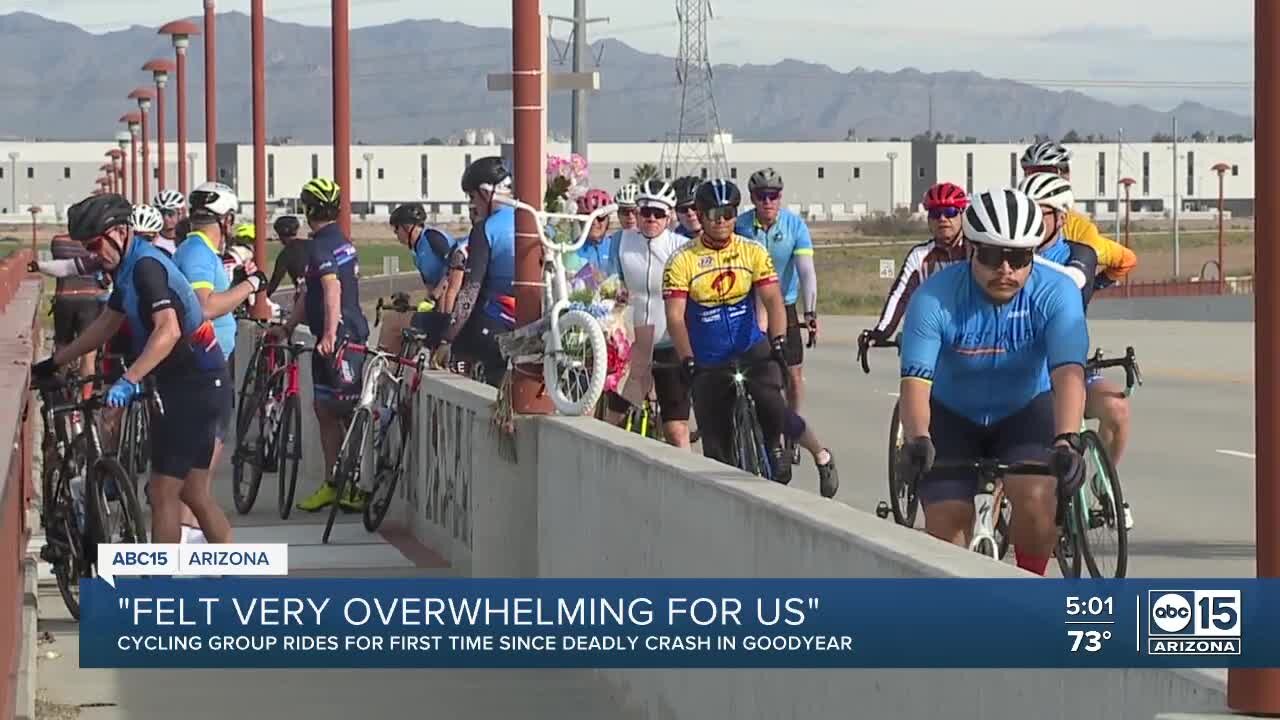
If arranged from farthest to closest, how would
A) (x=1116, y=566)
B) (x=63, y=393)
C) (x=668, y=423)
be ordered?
1. (x=63, y=393)
2. (x=668, y=423)
3. (x=1116, y=566)

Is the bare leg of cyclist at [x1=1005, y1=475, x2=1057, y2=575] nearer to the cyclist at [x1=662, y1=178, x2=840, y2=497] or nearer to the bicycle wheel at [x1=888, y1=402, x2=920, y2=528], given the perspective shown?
the bicycle wheel at [x1=888, y1=402, x2=920, y2=528]

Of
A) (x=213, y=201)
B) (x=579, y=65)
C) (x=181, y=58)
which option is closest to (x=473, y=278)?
(x=213, y=201)

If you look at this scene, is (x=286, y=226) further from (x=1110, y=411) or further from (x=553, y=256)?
(x=1110, y=411)

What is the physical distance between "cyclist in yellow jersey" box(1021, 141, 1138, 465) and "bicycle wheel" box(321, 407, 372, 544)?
14.3 ft

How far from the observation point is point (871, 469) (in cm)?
1872

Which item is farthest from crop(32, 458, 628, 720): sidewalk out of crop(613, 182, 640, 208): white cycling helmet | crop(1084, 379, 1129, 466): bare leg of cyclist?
crop(613, 182, 640, 208): white cycling helmet

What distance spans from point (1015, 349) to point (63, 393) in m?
7.56

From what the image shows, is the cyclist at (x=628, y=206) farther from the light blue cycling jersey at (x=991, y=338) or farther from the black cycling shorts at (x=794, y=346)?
the light blue cycling jersey at (x=991, y=338)

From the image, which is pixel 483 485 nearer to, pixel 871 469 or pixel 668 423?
pixel 668 423

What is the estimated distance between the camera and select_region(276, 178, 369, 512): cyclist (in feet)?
50.5

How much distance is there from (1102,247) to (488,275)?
4079 mm

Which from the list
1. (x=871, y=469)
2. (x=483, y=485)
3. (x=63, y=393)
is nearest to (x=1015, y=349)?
(x=483, y=485)

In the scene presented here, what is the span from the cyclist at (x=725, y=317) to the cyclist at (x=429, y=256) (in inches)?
143

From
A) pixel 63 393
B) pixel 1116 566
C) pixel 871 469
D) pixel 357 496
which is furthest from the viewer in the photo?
pixel 871 469
